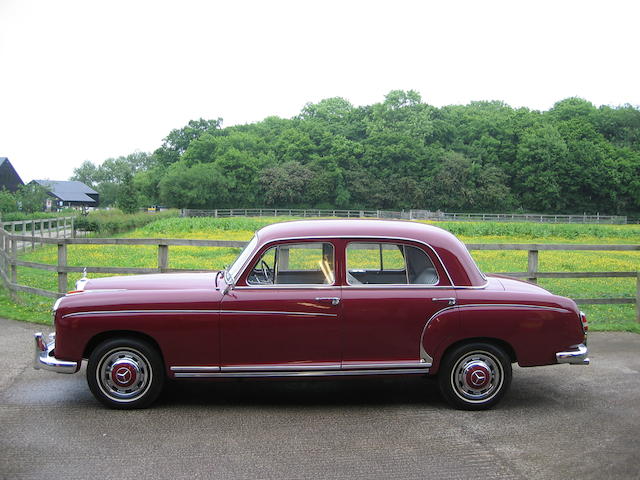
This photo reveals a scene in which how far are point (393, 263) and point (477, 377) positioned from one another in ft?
4.09

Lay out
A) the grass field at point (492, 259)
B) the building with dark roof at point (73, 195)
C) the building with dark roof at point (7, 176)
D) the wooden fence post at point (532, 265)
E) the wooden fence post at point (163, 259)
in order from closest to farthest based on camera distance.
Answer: the wooden fence post at point (163, 259)
the wooden fence post at point (532, 265)
the grass field at point (492, 259)
the building with dark roof at point (7, 176)
the building with dark roof at point (73, 195)

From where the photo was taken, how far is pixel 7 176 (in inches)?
2938

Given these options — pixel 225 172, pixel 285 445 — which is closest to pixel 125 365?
pixel 285 445

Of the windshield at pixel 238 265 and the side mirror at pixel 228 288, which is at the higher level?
the windshield at pixel 238 265

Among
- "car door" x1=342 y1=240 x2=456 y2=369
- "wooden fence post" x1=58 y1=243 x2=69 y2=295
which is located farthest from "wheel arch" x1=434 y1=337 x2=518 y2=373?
"wooden fence post" x1=58 y1=243 x2=69 y2=295

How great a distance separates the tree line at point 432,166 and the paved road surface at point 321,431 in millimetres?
75581

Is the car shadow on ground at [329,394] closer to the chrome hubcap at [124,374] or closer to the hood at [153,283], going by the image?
the chrome hubcap at [124,374]

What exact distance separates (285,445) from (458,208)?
266 ft

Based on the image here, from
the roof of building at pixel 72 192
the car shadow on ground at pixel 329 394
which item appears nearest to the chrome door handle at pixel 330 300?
the car shadow on ground at pixel 329 394

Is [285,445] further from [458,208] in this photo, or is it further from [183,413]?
[458,208]

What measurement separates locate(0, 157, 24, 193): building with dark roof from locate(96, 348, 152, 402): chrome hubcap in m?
76.6

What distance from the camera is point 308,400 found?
17.6 feet

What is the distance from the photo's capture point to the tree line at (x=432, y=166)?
3169 inches

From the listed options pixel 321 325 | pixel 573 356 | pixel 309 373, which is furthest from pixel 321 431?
pixel 573 356
